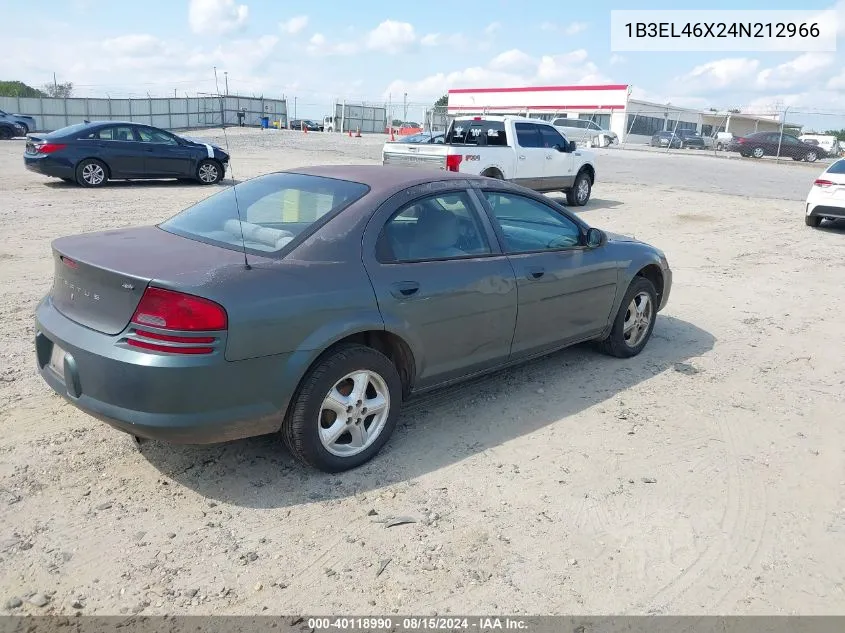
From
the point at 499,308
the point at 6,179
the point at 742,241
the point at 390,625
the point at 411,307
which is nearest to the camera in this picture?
the point at 390,625

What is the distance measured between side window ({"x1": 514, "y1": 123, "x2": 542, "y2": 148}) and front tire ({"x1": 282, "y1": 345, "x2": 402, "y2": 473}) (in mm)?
10856

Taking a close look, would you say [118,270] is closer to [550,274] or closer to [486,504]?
[486,504]

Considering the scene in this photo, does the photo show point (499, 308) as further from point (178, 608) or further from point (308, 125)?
point (308, 125)

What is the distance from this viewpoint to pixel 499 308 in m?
4.28

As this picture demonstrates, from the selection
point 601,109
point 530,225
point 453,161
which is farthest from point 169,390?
point 601,109

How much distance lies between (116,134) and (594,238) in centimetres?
1340

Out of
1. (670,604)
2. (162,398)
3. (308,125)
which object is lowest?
(670,604)

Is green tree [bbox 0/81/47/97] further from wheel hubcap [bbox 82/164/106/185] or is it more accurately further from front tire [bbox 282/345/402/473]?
front tire [bbox 282/345/402/473]

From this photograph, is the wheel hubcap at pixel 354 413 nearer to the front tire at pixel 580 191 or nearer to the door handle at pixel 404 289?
the door handle at pixel 404 289

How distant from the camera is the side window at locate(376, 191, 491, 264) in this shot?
3826 millimetres

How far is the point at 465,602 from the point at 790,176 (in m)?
27.7

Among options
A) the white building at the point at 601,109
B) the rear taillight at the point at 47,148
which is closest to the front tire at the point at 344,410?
the rear taillight at the point at 47,148

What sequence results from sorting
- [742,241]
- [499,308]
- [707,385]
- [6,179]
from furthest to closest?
[6,179], [742,241], [707,385], [499,308]

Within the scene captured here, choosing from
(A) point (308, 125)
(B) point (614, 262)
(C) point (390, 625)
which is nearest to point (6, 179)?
(B) point (614, 262)
